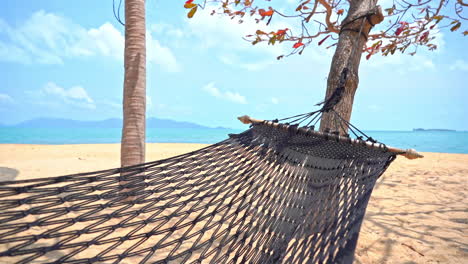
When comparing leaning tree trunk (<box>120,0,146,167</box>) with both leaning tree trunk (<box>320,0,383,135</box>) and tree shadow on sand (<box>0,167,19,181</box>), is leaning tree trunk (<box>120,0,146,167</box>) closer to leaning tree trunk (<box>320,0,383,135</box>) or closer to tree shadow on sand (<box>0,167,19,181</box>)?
leaning tree trunk (<box>320,0,383,135</box>)

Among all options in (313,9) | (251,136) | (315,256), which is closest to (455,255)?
(315,256)

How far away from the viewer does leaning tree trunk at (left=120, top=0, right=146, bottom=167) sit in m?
2.31

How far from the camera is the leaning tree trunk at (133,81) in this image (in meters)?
2.31

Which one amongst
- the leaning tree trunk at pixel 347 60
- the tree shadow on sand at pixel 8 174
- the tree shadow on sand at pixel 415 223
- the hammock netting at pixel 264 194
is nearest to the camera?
the hammock netting at pixel 264 194

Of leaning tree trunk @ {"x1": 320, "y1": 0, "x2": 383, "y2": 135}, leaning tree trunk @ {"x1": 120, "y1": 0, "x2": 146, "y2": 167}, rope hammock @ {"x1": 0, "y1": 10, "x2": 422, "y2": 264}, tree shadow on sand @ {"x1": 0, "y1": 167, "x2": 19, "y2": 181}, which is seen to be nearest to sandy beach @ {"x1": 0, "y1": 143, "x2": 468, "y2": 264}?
tree shadow on sand @ {"x1": 0, "y1": 167, "x2": 19, "y2": 181}

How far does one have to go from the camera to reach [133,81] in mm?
2312

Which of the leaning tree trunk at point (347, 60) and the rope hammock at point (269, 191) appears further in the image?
the leaning tree trunk at point (347, 60)

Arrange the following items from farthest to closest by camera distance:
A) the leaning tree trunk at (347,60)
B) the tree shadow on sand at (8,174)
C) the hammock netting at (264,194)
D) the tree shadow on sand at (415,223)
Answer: the tree shadow on sand at (8,174) → the leaning tree trunk at (347,60) → the tree shadow on sand at (415,223) → the hammock netting at (264,194)

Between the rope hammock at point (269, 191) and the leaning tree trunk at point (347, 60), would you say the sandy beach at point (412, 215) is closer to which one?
the rope hammock at point (269, 191)

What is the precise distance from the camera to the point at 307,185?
1.56m

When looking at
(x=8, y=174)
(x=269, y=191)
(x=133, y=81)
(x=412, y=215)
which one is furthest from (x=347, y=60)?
(x=8, y=174)

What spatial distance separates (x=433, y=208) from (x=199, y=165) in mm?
2594

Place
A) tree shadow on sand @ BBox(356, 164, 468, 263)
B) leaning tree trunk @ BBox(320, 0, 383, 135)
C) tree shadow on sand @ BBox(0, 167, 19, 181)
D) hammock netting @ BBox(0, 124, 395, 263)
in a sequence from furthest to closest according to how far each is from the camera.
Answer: tree shadow on sand @ BBox(0, 167, 19, 181) < leaning tree trunk @ BBox(320, 0, 383, 135) < tree shadow on sand @ BBox(356, 164, 468, 263) < hammock netting @ BBox(0, 124, 395, 263)

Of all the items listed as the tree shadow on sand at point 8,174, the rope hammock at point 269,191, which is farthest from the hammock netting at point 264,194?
the tree shadow on sand at point 8,174
